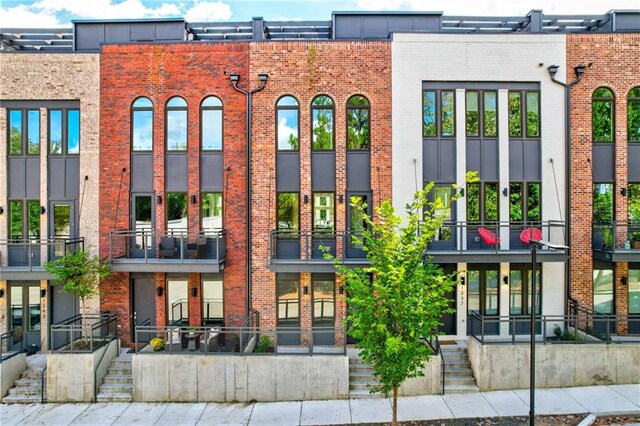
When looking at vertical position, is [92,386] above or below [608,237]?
below

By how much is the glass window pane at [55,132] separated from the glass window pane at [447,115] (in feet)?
42.1

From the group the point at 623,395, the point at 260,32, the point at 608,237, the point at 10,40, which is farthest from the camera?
the point at 10,40

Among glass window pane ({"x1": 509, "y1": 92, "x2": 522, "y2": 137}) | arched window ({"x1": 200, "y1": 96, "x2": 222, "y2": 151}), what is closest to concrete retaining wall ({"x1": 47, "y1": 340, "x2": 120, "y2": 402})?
arched window ({"x1": 200, "y1": 96, "x2": 222, "y2": 151})

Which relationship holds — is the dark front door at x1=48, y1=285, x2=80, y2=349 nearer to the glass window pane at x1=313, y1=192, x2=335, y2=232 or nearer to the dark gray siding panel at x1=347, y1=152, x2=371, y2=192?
Answer: the glass window pane at x1=313, y1=192, x2=335, y2=232

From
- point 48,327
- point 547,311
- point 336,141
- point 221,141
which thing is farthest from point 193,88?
point 547,311

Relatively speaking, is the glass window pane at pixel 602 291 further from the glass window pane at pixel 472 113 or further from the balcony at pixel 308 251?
the balcony at pixel 308 251

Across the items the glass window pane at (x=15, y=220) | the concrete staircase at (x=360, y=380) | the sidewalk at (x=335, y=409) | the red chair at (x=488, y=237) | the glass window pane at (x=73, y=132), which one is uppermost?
the glass window pane at (x=73, y=132)

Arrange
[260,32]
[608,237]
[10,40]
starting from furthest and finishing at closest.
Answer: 1. [10,40]
2. [260,32]
3. [608,237]

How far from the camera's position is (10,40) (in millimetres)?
14727

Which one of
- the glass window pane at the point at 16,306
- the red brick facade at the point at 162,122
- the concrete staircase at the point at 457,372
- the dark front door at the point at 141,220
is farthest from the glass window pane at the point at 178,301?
the concrete staircase at the point at 457,372

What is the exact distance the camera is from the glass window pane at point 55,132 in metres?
13.1

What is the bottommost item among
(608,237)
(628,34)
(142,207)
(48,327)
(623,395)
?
(623,395)

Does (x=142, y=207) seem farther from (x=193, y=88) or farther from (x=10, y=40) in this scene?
(x=10, y=40)

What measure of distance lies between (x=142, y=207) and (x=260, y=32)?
7.24 m
